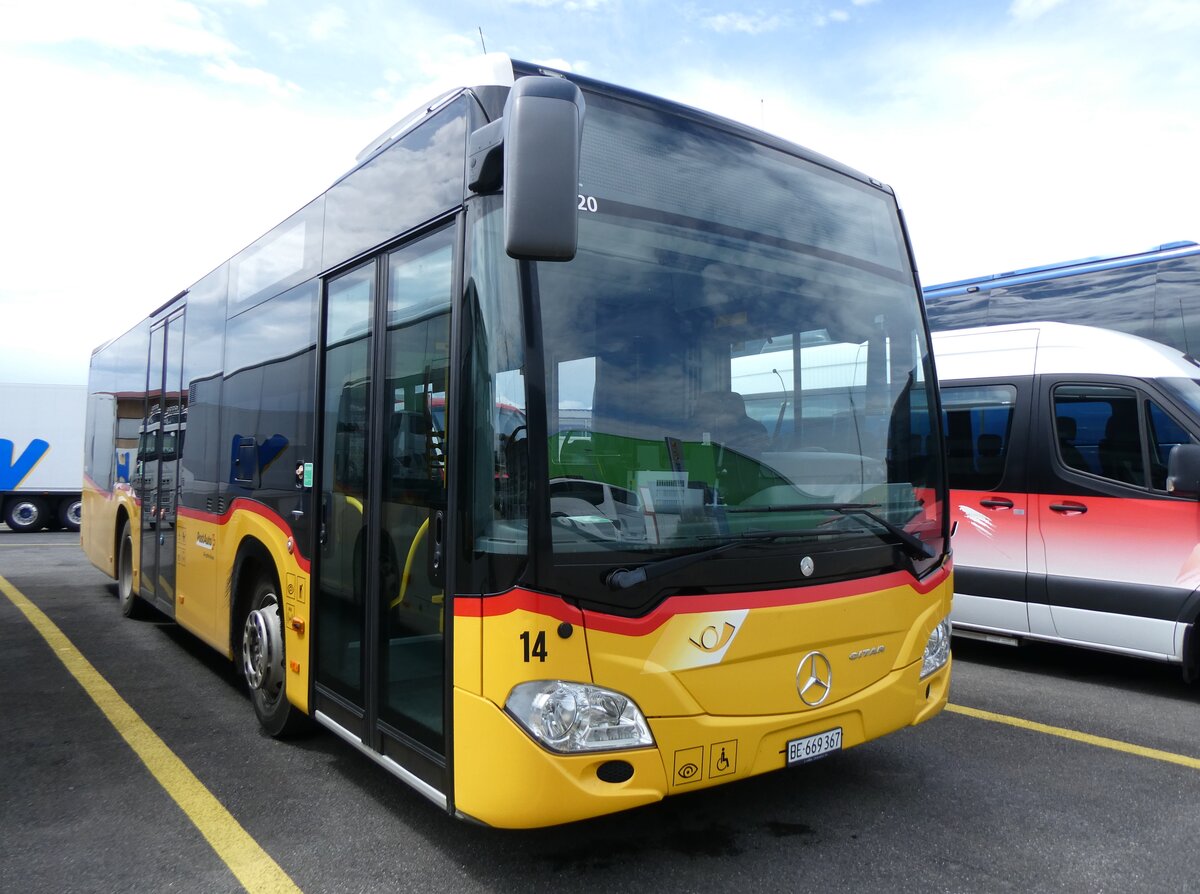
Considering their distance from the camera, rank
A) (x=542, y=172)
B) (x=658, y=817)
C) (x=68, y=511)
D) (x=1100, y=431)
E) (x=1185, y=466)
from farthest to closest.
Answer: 1. (x=68, y=511)
2. (x=1100, y=431)
3. (x=1185, y=466)
4. (x=658, y=817)
5. (x=542, y=172)

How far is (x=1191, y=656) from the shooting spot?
5828mm

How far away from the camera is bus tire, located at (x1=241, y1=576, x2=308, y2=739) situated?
4711 mm

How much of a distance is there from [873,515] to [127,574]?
742 cm

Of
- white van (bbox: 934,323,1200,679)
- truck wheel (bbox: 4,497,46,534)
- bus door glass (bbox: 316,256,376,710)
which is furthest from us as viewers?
truck wheel (bbox: 4,497,46,534)

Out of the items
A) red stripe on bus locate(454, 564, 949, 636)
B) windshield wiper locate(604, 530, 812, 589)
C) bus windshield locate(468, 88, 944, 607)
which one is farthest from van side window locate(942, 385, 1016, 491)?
windshield wiper locate(604, 530, 812, 589)

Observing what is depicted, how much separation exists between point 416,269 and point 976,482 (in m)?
5.07

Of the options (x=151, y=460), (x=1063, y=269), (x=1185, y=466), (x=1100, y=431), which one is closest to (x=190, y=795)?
(x=151, y=460)

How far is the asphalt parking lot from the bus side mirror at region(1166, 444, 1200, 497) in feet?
4.64

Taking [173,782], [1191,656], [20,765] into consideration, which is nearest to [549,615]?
[173,782]

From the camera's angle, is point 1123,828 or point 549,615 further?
point 1123,828

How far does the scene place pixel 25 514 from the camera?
19.6 meters

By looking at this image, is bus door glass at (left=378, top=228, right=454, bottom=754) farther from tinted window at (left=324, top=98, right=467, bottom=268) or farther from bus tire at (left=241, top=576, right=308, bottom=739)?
bus tire at (left=241, top=576, right=308, bottom=739)

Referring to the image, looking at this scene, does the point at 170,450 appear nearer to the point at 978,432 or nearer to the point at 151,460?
the point at 151,460

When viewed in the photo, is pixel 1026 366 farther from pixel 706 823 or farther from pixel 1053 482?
pixel 706 823
